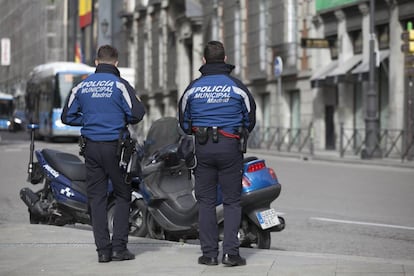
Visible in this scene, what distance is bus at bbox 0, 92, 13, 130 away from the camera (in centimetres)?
6938

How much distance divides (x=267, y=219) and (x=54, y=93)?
115 ft

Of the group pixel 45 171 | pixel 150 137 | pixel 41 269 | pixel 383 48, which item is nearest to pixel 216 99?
pixel 41 269

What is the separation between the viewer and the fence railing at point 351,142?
29.4 m

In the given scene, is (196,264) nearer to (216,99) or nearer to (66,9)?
(216,99)

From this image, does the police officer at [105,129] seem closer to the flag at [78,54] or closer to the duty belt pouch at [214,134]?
the duty belt pouch at [214,134]

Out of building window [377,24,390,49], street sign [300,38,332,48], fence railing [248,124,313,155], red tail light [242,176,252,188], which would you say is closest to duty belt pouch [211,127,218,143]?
red tail light [242,176,252,188]

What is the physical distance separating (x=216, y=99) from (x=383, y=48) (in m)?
27.0

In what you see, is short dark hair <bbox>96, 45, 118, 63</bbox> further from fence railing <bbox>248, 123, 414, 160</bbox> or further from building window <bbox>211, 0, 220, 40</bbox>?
building window <bbox>211, 0, 220, 40</bbox>

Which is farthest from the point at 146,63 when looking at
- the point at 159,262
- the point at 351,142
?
the point at 159,262

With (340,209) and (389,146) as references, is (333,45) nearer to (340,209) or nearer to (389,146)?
(389,146)

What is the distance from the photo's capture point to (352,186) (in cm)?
1933

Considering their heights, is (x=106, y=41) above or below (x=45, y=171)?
above

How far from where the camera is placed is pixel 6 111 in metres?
69.9

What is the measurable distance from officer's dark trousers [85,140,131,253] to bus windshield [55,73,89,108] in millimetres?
35112
